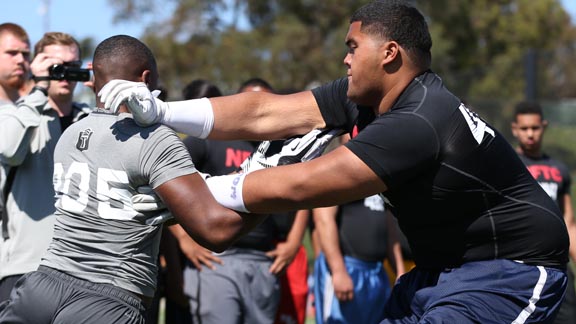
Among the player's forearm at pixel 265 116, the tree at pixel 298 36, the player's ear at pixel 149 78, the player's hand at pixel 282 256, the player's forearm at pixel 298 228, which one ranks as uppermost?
the tree at pixel 298 36

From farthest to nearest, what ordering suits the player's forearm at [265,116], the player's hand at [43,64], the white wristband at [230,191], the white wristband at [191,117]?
the player's hand at [43,64] < the player's forearm at [265,116] < the white wristband at [191,117] < the white wristband at [230,191]

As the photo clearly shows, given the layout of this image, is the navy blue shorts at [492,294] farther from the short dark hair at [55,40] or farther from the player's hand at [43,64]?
the short dark hair at [55,40]

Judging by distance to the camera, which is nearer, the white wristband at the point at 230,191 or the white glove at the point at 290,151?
the white wristband at the point at 230,191

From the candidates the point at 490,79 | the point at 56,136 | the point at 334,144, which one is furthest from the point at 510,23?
the point at 56,136

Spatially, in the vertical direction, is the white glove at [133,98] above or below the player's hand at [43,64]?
below

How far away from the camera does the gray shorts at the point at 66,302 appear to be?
11.7 feet

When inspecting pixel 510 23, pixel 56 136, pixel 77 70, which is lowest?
pixel 56 136

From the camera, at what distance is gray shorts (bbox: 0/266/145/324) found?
11.7 feet

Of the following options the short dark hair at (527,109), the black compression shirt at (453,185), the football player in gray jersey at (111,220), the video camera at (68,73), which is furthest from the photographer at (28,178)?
the short dark hair at (527,109)

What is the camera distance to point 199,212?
3488mm

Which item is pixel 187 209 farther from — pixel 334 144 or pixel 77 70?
pixel 334 144

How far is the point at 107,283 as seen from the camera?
3674 mm

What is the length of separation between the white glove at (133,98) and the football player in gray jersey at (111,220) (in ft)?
0.22

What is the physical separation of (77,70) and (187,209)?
5.69 feet
